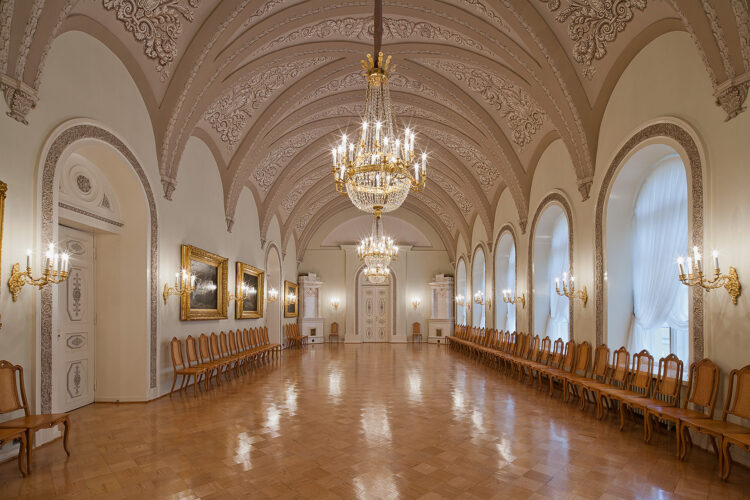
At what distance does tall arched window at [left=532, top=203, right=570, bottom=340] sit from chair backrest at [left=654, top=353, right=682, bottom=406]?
4500 millimetres

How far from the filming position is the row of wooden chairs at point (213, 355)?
8.77m

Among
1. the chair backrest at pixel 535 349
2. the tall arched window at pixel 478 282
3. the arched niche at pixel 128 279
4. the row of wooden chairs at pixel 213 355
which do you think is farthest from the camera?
the tall arched window at pixel 478 282

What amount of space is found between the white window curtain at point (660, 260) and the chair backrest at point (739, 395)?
2.12 m

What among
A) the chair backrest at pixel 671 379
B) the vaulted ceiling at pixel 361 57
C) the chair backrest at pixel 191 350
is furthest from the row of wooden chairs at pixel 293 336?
the chair backrest at pixel 671 379

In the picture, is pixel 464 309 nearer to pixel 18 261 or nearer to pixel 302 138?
pixel 302 138

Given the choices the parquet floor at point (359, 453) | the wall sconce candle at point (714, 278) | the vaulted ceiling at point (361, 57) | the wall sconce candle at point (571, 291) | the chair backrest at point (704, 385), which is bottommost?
the parquet floor at point (359, 453)

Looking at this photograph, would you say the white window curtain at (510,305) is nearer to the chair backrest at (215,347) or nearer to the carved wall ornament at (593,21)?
the carved wall ornament at (593,21)

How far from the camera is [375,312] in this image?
24109mm

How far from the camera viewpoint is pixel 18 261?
16.7 ft

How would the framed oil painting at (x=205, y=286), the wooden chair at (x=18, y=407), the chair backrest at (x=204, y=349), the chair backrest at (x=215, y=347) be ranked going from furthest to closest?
the chair backrest at (x=215, y=347) < the chair backrest at (x=204, y=349) < the framed oil painting at (x=205, y=286) < the wooden chair at (x=18, y=407)

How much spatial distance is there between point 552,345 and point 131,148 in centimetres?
954

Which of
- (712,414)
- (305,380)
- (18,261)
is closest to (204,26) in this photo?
(18,261)

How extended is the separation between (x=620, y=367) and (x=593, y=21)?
213 inches

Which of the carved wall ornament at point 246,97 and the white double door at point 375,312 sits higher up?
the carved wall ornament at point 246,97
